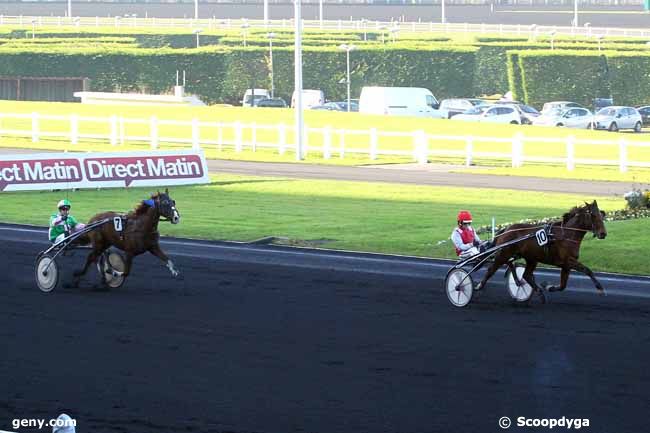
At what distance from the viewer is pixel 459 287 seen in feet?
56.9

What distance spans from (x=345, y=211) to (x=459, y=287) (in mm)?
13456

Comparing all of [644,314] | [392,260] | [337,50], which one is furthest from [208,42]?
[644,314]

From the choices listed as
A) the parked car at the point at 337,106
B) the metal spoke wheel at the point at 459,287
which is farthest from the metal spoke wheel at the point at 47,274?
the parked car at the point at 337,106

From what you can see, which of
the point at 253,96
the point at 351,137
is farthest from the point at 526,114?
the point at 253,96

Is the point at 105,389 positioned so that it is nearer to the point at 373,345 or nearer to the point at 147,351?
the point at 147,351

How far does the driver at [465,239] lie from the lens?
57.9 feet

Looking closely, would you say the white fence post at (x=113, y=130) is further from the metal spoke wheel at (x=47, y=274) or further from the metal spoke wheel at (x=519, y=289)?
the metal spoke wheel at (x=519, y=289)

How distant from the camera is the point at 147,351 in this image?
14.5 m

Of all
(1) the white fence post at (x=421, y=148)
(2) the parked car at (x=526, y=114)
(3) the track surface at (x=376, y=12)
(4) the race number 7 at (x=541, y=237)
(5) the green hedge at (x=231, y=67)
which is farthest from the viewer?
(3) the track surface at (x=376, y=12)

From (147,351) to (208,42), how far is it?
3429 inches

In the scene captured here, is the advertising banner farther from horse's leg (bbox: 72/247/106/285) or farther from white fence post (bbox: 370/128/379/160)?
Answer: horse's leg (bbox: 72/247/106/285)

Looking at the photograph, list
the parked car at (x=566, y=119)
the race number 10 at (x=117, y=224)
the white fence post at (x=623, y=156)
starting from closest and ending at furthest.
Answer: the race number 10 at (x=117, y=224), the white fence post at (x=623, y=156), the parked car at (x=566, y=119)

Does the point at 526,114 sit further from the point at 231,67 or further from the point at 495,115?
the point at 231,67

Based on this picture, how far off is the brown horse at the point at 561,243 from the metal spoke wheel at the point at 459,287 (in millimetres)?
189
